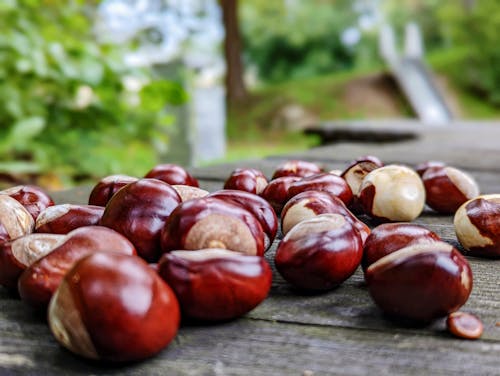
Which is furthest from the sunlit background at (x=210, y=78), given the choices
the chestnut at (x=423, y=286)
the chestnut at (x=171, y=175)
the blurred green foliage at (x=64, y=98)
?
the chestnut at (x=423, y=286)

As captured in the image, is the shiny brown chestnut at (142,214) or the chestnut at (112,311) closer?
the chestnut at (112,311)

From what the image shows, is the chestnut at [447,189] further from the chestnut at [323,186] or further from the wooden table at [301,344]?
the wooden table at [301,344]

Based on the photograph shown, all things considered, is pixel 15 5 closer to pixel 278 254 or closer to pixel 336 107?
pixel 278 254

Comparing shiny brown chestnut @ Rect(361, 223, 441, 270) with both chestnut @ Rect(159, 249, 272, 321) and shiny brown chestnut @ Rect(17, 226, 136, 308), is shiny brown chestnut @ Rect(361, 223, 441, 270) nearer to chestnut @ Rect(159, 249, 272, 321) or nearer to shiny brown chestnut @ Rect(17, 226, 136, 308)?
chestnut @ Rect(159, 249, 272, 321)

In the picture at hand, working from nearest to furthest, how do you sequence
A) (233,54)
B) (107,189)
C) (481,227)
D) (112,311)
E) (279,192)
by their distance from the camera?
(112,311), (481,227), (107,189), (279,192), (233,54)

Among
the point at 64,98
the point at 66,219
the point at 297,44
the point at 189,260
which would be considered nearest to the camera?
the point at 189,260

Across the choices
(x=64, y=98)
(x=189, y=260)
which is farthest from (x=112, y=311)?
(x=64, y=98)

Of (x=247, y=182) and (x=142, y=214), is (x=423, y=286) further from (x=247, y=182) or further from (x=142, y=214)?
(x=247, y=182)

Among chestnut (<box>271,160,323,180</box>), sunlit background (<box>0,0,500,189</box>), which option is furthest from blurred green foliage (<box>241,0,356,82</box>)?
chestnut (<box>271,160,323,180</box>)
